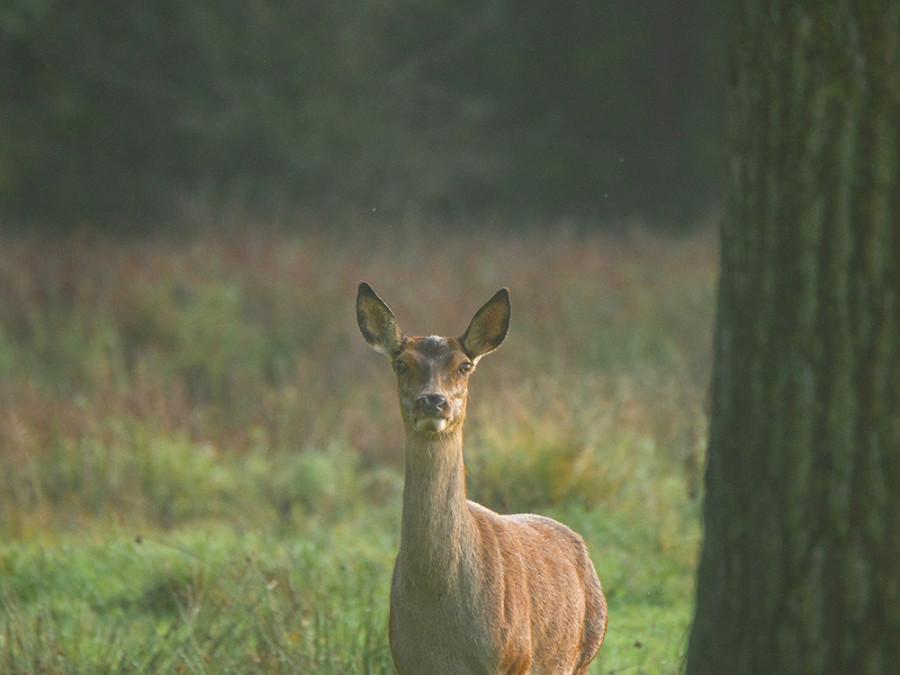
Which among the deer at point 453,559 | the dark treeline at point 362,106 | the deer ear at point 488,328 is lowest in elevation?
the deer at point 453,559

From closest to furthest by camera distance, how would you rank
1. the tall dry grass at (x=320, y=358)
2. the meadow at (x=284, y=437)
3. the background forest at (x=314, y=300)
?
the meadow at (x=284, y=437), the background forest at (x=314, y=300), the tall dry grass at (x=320, y=358)

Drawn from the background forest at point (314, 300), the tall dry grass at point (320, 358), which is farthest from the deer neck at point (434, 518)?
the tall dry grass at point (320, 358)

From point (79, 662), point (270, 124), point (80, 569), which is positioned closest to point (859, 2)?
point (79, 662)

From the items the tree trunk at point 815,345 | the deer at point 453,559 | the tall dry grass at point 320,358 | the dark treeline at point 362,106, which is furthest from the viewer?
the dark treeline at point 362,106

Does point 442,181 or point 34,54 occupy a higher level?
point 34,54

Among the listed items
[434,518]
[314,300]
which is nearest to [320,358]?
[314,300]

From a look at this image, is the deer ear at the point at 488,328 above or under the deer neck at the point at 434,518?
above

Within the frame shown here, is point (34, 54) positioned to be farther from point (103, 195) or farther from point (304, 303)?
point (304, 303)

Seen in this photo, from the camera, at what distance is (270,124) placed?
2367 centimetres

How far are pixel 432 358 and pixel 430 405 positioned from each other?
262mm

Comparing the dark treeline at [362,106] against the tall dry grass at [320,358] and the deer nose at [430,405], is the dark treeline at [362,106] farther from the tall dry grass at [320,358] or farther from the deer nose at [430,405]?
the deer nose at [430,405]

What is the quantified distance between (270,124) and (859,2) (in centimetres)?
2151

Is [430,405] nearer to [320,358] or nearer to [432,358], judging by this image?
[432,358]

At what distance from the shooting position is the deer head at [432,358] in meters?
3.62
